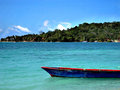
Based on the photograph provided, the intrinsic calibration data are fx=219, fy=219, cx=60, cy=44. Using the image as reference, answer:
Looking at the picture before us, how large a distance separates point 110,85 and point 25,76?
6.00 metres

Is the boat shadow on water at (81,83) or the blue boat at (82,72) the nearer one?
the boat shadow on water at (81,83)

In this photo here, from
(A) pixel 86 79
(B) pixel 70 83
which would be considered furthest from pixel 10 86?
(A) pixel 86 79

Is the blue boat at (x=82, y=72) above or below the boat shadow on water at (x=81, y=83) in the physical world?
above

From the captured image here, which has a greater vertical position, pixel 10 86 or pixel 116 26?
pixel 116 26

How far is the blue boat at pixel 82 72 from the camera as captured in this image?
13156mm

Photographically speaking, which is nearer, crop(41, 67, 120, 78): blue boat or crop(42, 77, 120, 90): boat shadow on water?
crop(42, 77, 120, 90): boat shadow on water

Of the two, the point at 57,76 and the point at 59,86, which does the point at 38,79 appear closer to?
the point at 57,76

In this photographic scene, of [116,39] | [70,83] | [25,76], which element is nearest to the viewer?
[70,83]

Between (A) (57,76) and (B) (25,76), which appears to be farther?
(B) (25,76)

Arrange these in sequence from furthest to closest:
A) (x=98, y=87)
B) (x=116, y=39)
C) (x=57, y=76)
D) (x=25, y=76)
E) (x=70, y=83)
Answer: (x=116, y=39)
(x=25, y=76)
(x=57, y=76)
(x=70, y=83)
(x=98, y=87)

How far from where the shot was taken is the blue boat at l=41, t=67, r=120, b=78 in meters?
13.2

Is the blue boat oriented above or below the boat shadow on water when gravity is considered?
above

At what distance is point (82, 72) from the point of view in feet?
43.9

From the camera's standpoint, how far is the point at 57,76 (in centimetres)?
1380
